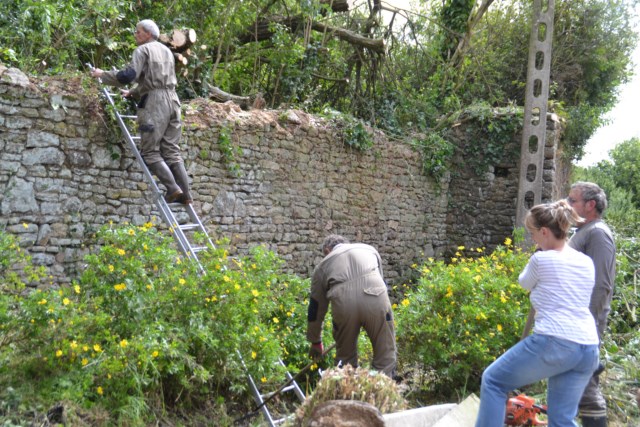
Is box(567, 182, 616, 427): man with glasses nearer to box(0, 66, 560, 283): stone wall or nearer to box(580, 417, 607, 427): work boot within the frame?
box(580, 417, 607, 427): work boot

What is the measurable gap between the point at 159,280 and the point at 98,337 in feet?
2.31

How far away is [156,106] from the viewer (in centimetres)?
711

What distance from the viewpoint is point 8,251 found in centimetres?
568

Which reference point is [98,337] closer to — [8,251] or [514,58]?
[8,251]

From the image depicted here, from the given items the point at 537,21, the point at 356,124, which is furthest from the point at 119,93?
the point at 537,21

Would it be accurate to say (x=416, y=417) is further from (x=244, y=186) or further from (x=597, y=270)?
(x=244, y=186)

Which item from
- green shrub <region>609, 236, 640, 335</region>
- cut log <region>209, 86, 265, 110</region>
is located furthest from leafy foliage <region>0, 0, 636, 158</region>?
green shrub <region>609, 236, 640, 335</region>

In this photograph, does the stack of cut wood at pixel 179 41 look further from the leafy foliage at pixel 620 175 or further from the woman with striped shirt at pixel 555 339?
the leafy foliage at pixel 620 175

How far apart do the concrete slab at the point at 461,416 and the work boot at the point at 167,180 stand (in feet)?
11.3

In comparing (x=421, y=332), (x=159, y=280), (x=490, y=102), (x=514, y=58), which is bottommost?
(x=421, y=332)

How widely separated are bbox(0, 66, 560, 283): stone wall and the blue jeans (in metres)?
4.58

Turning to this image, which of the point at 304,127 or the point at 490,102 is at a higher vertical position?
the point at 490,102

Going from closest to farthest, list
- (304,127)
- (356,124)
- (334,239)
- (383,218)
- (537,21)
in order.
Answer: (334,239) < (304,127) < (356,124) < (383,218) < (537,21)

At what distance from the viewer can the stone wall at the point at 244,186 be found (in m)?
7.02
